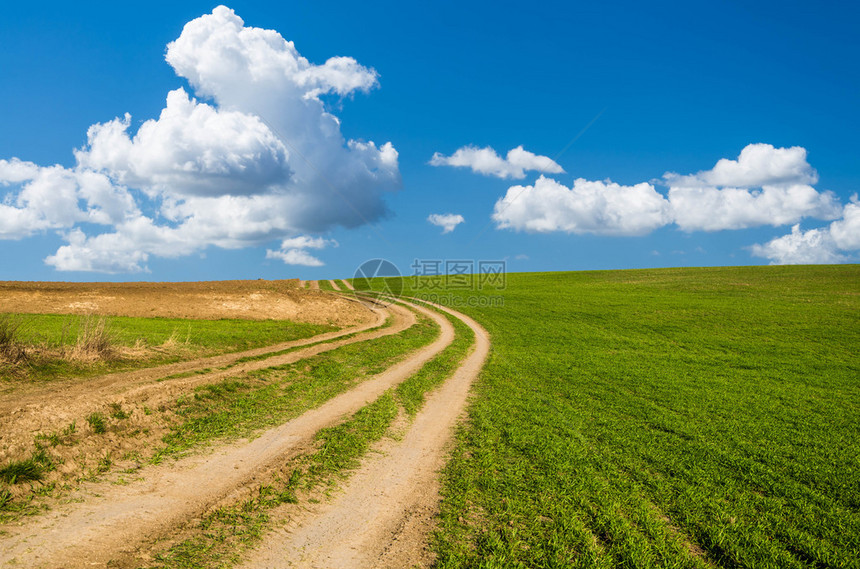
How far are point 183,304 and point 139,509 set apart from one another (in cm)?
3053

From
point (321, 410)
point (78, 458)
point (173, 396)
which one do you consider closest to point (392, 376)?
point (321, 410)

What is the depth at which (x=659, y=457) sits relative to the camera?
10.0 meters

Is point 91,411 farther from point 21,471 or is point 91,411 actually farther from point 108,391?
point 108,391

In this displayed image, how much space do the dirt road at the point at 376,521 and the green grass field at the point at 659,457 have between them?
1.49ft

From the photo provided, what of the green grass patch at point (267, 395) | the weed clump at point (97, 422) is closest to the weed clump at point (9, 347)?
the green grass patch at point (267, 395)

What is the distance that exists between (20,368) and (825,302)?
60.0 m

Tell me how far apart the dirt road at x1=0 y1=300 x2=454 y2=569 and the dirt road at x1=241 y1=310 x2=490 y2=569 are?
5.59 ft

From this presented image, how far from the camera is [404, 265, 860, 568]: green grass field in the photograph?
643 cm

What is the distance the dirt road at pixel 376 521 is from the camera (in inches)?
231

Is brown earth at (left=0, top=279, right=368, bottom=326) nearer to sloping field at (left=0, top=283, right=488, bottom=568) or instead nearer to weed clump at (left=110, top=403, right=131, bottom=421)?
sloping field at (left=0, top=283, right=488, bottom=568)

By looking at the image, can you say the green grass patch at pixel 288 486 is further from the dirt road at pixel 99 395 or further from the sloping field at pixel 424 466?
the dirt road at pixel 99 395

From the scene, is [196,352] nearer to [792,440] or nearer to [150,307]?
[150,307]

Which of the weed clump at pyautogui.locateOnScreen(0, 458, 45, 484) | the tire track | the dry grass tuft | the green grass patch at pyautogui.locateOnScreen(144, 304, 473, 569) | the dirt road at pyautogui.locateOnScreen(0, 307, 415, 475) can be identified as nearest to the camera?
the green grass patch at pyautogui.locateOnScreen(144, 304, 473, 569)

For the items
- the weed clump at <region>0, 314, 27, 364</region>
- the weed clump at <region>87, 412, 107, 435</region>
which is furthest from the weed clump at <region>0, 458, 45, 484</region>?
the weed clump at <region>0, 314, 27, 364</region>
